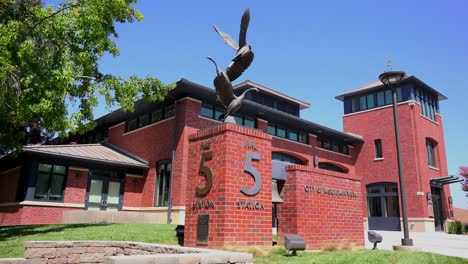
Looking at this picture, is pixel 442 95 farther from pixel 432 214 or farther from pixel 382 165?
pixel 432 214

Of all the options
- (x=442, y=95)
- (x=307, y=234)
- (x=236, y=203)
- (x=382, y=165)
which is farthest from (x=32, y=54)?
(x=442, y=95)

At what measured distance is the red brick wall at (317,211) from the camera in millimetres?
9734

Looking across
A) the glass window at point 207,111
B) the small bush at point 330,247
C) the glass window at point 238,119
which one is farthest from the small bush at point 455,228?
the small bush at point 330,247

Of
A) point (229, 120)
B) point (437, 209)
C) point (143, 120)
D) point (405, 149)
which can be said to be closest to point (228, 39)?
point (229, 120)

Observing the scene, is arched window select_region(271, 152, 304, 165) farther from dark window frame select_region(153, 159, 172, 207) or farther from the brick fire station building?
dark window frame select_region(153, 159, 172, 207)

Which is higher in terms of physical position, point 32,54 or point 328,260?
point 32,54

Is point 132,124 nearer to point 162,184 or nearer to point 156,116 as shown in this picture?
point 156,116

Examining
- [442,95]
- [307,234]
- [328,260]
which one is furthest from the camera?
[442,95]

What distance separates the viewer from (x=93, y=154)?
893 inches

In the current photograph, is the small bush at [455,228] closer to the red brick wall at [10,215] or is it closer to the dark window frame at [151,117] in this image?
the dark window frame at [151,117]

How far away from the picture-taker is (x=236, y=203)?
792cm

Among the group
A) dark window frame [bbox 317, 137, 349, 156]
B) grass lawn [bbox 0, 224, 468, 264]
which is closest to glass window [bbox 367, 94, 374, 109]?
dark window frame [bbox 317, 137, 349, 156]

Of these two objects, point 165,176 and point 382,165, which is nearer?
point 165,176

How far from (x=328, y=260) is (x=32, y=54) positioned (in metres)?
11.5
